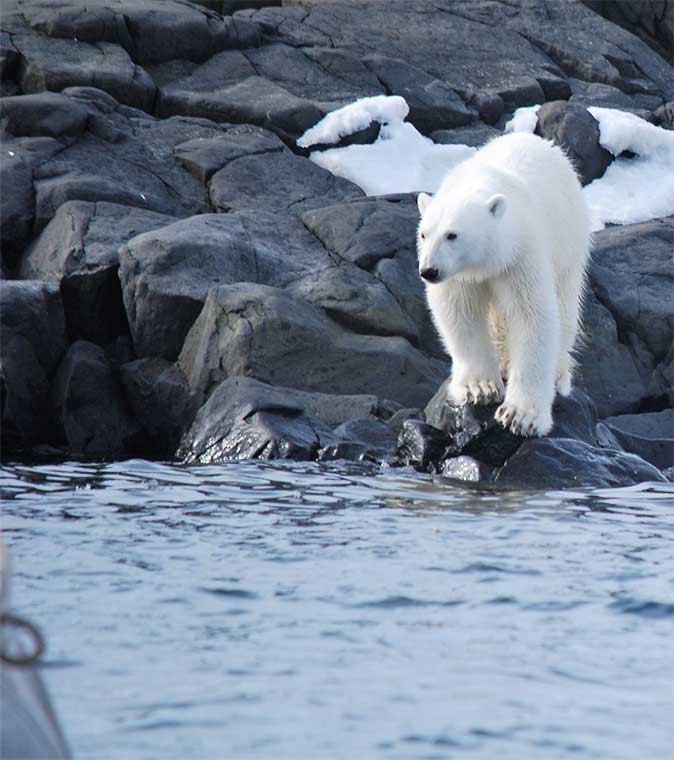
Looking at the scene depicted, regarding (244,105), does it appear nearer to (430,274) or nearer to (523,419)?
(523,419)

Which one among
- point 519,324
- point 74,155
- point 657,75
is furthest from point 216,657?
point 657,75

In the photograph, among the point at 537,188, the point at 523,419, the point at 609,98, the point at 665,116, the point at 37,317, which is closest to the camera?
the point at 523,419

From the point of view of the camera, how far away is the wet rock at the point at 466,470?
344 inches

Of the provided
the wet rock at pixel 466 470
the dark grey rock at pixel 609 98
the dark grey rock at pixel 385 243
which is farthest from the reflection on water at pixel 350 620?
the dark grey rock at pixel 609 98

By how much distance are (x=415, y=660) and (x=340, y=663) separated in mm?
252

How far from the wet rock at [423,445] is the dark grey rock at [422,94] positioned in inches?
328

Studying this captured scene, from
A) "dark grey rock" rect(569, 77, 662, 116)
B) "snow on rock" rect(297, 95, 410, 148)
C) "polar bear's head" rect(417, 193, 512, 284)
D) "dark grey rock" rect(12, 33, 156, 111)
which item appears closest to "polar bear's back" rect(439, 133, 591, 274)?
"polar bear's head" rect(417, 193, 512, 284)

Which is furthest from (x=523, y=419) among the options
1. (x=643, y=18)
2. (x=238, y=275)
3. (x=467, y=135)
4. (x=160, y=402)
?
(x=643, y=18)

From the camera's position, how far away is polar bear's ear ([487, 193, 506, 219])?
784 centimetres

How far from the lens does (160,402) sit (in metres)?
11.5

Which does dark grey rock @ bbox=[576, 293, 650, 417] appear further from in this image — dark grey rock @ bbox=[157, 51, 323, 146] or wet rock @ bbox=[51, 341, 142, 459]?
dark grey rock @ bbox=[157, 51, 323, 146]

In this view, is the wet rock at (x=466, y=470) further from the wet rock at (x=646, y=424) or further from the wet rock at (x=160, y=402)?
the wet rock at (x=646, y=424)

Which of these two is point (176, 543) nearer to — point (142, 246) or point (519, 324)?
point (519, 324)

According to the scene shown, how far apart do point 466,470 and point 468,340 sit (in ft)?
3.29
